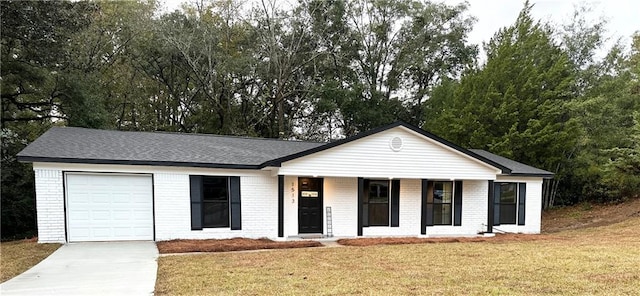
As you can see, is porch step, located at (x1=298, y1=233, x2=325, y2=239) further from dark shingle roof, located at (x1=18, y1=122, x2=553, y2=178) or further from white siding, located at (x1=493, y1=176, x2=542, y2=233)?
white siding, located at (x1=493, y1=176, x2=542, y2=233)


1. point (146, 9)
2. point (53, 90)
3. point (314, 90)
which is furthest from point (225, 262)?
point (146, 9)

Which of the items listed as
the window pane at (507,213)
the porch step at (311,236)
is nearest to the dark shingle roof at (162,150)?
the window pane at (507,213)

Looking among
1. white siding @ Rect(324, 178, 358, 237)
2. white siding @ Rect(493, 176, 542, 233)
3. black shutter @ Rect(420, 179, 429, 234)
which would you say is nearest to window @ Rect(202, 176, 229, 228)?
white siding @ Rect(324, 178, 358, 237)

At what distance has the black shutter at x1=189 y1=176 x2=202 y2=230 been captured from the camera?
34.8 ft

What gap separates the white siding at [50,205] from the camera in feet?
30.2

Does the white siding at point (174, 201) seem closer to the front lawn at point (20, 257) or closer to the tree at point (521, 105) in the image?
the front lawn at point (20, 257)

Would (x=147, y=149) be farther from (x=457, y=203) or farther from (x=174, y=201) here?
(x=457, y=203)

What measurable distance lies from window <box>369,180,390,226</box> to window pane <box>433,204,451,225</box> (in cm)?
183

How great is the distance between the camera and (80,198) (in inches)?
380

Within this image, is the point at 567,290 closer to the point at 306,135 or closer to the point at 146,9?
the point at 306,135

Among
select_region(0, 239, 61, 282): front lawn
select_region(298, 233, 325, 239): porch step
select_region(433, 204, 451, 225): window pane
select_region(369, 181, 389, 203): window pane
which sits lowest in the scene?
select_region(298, 233, 325, 239): porch step

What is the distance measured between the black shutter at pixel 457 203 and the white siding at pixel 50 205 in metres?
11.9

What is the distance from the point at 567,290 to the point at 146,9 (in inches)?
1009

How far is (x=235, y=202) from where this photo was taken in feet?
36.2
